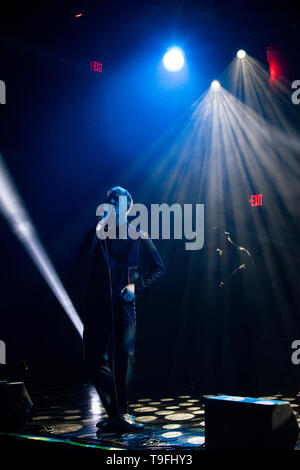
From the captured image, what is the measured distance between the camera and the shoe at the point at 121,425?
234 cm

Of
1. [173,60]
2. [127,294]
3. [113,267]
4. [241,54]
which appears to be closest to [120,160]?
[173,60]

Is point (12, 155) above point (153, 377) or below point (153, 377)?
above

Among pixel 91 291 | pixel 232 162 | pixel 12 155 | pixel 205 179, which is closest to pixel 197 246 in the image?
pixel 205 179

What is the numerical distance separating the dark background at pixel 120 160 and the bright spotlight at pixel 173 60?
0.51ft

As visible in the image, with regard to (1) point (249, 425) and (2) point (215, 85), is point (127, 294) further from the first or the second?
(2) point (215, 85)

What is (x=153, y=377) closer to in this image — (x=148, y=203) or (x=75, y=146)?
(x=148, y=203)

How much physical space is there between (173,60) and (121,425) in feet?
17.4

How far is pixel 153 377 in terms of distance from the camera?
16.1 feet

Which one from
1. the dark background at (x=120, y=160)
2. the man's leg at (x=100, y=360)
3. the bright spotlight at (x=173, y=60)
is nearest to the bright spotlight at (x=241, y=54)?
the dark background at (x=120, y=160)

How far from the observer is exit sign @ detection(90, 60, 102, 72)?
5.78m

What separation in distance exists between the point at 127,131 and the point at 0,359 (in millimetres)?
3894

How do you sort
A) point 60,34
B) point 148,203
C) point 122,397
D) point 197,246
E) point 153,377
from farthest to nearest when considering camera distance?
point 148,203, point 197,246, point 60,34, point 153,377, point 122,397

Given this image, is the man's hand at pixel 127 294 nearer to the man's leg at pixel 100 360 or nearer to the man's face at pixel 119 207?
the man's leg at pixel 100 360

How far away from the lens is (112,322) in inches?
97.8
